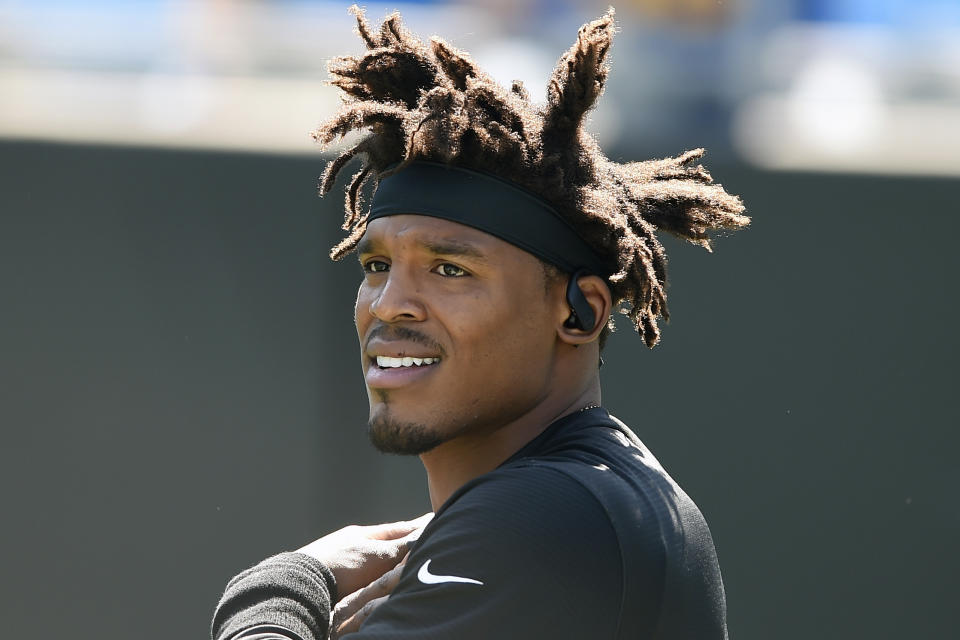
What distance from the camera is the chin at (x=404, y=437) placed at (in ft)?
7.99

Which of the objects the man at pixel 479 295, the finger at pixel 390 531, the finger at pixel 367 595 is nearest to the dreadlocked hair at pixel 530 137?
the man at pixel 479 295

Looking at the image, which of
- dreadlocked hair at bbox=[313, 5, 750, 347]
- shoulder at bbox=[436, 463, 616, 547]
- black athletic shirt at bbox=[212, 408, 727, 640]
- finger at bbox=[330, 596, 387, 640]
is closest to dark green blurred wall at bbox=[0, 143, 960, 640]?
dreadlocked hair at bbox=[313, 5, 750, 347]

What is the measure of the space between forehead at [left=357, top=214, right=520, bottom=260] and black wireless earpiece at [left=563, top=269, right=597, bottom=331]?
0.10 m

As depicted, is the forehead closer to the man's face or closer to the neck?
the man's face

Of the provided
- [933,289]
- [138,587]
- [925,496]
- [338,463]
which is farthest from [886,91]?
[138,587]

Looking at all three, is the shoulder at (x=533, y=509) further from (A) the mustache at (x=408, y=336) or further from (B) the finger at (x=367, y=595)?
(A) the mustache at (x=408, y=336)

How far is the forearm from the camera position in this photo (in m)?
2.19

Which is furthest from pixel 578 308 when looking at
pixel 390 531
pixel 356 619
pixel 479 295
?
pixel 356 619

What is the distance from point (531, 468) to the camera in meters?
2.05

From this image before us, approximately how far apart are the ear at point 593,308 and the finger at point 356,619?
678 mm

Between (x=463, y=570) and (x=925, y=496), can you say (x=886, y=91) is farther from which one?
(x=463, y=570)

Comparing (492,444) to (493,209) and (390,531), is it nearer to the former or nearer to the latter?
(390,531)

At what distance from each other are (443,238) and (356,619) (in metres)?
0.78

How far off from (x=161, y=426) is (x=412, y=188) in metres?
2.49
